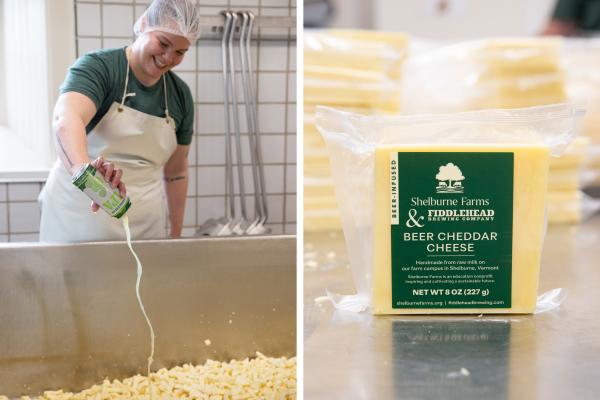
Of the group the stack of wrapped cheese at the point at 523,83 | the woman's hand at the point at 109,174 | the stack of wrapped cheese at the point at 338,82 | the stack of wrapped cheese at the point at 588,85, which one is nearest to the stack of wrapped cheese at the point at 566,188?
the stack of wrapped cheese at the point at 523,83

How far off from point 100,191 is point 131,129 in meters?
0.08

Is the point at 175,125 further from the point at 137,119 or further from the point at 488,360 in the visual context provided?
the point at 488,360

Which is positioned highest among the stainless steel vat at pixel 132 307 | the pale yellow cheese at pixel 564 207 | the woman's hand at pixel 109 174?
the woman's hand at pixel 109 174

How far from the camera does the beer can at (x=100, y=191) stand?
2.44ft

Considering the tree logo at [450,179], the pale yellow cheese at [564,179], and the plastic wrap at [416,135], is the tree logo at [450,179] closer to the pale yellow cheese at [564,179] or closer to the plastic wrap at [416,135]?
the plastic wrap at [416,135]

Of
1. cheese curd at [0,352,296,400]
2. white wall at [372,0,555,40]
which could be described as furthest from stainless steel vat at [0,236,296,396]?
white wall at [372,0,555,40]

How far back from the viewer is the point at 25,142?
76 cm

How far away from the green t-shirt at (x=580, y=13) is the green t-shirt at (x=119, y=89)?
467mm

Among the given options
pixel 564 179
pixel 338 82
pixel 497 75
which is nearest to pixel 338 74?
pixel 338 82

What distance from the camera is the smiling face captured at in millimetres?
788

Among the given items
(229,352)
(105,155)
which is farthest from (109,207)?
(229,352)

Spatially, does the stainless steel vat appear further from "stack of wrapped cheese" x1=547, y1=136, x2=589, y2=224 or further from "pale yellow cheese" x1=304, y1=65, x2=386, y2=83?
"stack of wrapped cheese" x1=547, y1=136, x2=589, y2=224

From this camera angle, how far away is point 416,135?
61 cm

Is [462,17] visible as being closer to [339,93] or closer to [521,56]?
[339,93]
